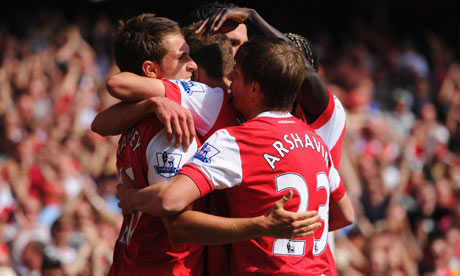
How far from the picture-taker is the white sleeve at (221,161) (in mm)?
2816

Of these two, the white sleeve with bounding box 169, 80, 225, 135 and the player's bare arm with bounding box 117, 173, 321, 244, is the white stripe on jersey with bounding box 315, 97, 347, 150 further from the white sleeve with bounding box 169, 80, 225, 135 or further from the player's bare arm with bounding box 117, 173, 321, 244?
the player's bare arm with bounding box 117, 173, 321, 244

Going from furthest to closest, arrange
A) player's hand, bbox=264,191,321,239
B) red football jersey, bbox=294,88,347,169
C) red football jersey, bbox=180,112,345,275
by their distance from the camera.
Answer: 1. red football jersey, bbox=294,88,347,169
2. red football jersey, bbox=180,112,345,275
3. player's hand, bbox=264,191,321,239

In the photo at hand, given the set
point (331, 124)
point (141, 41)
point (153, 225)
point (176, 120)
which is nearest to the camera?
point (176, 120)

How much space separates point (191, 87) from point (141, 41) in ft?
1.13

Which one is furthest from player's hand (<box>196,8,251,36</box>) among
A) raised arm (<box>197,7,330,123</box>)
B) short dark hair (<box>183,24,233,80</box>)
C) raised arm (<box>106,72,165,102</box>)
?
raised arm (<box>106,72,165,102</box>)

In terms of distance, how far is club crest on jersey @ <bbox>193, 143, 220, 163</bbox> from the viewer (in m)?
2.84

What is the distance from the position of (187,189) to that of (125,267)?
0.71m

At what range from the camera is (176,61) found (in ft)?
10.8

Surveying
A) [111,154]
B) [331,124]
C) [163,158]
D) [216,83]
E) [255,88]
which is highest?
[255,88]

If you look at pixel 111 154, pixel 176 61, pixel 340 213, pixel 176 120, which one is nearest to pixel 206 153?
pixel 176 120

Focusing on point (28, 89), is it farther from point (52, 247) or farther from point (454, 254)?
point (454, 254)

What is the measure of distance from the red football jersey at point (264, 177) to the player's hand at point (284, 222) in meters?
0.13

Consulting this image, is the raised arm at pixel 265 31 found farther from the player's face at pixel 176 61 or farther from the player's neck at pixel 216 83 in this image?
the player's neck at pixel 216 83

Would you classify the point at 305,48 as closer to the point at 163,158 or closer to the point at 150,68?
the point at 150,68
